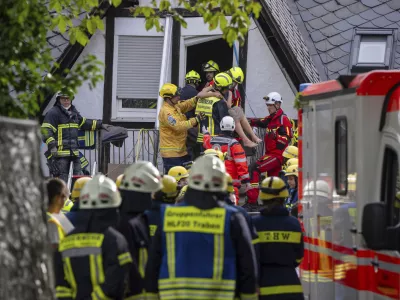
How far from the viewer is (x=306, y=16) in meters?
23.7

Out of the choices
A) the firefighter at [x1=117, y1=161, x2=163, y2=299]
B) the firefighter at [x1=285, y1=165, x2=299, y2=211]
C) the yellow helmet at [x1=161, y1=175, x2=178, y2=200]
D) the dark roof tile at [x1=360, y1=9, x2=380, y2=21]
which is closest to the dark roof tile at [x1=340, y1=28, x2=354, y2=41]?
the dark roof tile at [x1=360, y1=9, x2=380, y2=21]

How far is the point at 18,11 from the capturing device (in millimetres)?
8484

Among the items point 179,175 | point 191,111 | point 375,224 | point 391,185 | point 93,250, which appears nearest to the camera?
point 375,224

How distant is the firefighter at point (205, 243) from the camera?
27.2ft

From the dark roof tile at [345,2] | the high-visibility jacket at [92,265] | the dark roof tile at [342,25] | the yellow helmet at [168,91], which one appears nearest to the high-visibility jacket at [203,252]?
the high-visibility jacket at [92,265]

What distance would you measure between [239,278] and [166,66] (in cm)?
1319

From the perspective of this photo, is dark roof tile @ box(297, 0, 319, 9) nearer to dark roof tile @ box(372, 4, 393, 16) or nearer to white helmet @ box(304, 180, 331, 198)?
dark roof tile @ box(372, 4, 393, 16)

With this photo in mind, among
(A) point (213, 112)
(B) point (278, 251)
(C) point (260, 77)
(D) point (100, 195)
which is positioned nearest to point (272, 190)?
(B) point (278, 251)

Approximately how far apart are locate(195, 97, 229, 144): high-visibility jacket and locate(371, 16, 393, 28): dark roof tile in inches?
237

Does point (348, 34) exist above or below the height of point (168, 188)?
above

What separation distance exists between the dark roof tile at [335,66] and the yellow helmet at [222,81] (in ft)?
15.5

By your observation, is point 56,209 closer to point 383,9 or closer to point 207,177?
point 207,177

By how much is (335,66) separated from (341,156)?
12672 millimetres

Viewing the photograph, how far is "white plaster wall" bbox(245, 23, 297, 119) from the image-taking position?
21641 millimetres
